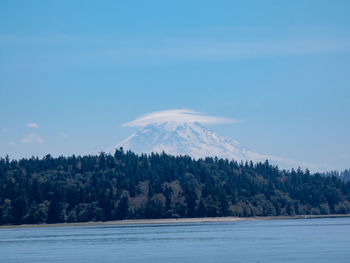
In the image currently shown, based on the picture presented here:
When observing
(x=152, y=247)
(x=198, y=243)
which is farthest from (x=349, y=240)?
(x=152, y=247)

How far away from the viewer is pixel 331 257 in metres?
96.1

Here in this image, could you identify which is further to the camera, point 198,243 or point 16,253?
point 198,243

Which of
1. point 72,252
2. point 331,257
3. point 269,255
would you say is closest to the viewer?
point 331,257

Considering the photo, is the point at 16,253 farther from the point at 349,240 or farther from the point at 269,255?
the point at 349,240

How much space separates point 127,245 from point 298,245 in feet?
116

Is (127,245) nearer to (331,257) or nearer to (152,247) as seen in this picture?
(152,247)

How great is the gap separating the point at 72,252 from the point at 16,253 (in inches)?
431

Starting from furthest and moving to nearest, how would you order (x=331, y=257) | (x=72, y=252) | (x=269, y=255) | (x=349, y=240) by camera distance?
(x=349, y=240) → (x=72, y=252) → (x=269, y=255) → (x=331, y=257)

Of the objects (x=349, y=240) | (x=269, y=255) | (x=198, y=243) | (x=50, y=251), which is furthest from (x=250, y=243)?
(x=50, y=251)

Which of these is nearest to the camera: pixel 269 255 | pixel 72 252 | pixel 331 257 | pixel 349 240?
pixel 331 257

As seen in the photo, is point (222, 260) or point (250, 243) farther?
point (250, 243)

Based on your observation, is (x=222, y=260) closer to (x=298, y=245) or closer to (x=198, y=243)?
(x=298, y=245)

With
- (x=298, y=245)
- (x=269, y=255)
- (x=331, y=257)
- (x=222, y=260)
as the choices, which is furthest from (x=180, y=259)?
(x=298, y=245)

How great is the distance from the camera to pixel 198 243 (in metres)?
135
